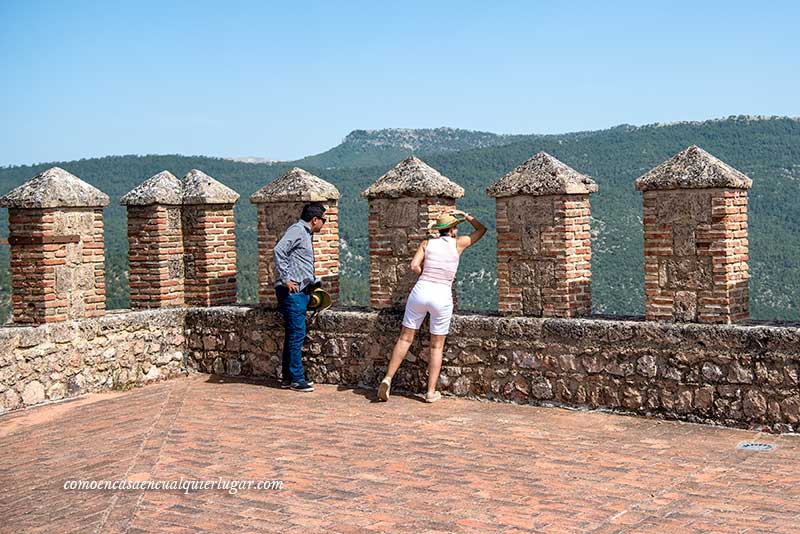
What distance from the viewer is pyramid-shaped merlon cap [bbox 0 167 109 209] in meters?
10.3

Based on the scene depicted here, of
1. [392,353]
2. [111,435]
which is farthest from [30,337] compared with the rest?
[392,353]

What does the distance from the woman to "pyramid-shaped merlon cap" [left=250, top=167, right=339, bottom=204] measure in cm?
159

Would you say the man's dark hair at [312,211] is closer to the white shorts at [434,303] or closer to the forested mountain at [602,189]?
the white shorts at [434,303]

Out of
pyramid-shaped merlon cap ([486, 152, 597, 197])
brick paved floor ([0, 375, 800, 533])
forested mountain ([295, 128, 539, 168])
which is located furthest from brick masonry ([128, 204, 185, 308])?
forested mountain ([295, 128, 539, 168])

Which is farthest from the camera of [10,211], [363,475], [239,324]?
[239,324]

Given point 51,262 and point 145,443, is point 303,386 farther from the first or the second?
point 51,262

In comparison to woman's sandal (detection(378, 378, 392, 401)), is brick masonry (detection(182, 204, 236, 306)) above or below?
above

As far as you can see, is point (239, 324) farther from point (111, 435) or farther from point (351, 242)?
point (351, 242)

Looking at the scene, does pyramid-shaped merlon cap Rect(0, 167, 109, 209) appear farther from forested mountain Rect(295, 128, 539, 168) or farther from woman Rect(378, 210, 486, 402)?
forested mountain Rect(295, 128, 539, 168)

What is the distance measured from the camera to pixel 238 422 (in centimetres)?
878

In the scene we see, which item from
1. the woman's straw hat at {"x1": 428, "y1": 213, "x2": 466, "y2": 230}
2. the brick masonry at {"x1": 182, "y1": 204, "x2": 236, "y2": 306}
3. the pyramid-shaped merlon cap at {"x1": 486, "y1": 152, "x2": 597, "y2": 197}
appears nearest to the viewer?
the pyramid-shaped merlon cap at {"x1": 486, "y1": 152, "x2": 597, "y2": 197}

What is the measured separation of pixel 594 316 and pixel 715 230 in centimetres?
135

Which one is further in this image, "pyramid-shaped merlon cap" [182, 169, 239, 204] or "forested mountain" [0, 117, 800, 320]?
"forested mountain" [0, 117, 800, 320]

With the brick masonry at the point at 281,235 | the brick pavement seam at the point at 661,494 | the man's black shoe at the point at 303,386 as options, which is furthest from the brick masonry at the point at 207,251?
the brick pavement seam at the point at 661,494
